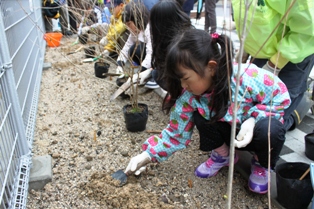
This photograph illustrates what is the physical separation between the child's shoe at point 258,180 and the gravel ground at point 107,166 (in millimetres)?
82

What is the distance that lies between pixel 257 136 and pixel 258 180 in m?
0.25

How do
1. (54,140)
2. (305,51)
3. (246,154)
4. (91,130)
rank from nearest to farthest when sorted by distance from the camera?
(305,51), (246,154), (54,140), (91,130)

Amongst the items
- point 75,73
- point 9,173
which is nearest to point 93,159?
point 9,173

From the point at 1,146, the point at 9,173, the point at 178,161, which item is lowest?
the point at 178,161

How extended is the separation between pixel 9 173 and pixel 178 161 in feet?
3.11

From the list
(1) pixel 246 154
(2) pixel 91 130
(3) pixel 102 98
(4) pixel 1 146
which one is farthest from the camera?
(3) pixel 102 98

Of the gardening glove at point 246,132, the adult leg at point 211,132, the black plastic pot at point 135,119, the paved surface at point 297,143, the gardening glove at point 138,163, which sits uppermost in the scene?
the gardening glove at point 246,132

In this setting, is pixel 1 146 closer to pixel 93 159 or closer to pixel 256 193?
pixel 93 159

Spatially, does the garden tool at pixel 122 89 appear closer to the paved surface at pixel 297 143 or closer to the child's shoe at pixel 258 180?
the paved surface at pixel 297 143

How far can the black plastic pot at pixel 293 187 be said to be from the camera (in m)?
1.29

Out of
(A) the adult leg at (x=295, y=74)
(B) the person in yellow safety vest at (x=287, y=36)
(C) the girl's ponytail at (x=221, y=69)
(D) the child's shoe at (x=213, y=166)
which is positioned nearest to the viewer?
(C) the girl's ponytail at (x=221, y=69)

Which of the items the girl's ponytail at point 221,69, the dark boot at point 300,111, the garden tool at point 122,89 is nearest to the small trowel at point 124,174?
the girl's ponytail at point 221,69

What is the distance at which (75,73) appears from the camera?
12.1 ft

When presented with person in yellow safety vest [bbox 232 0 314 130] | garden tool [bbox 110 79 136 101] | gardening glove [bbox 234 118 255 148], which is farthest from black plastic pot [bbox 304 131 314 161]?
garden tool [bbox 110 79 136 101]
